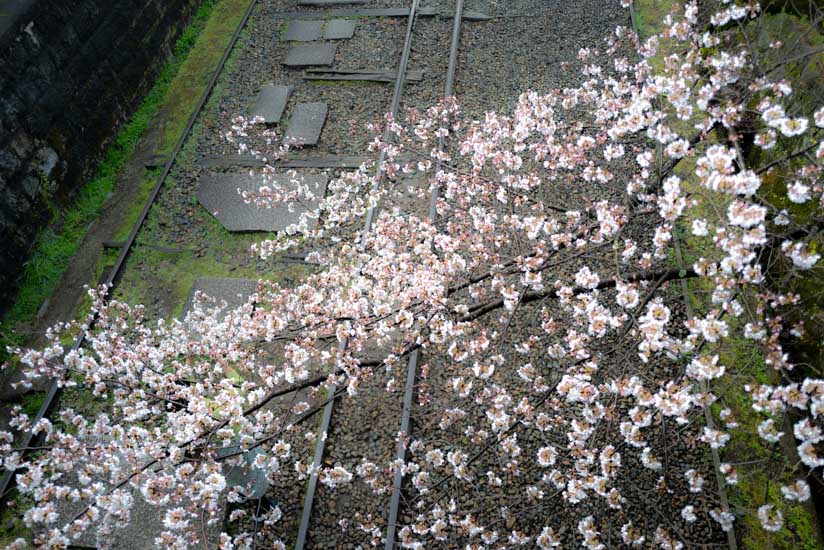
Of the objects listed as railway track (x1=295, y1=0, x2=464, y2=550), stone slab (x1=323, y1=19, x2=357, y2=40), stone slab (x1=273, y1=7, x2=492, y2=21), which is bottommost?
railway track (x1=295, y1=0, x2=464, y2=550)

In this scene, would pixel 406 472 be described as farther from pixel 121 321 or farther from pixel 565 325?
pixel 121 321

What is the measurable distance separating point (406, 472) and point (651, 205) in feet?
10.3

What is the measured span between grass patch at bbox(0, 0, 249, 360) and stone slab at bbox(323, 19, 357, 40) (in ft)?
5.91

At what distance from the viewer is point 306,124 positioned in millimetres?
8289

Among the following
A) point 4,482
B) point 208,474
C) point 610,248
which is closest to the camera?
point 208,474

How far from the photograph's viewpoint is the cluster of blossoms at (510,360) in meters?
3.98

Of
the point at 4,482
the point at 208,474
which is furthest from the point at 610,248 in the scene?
the point at 4,482

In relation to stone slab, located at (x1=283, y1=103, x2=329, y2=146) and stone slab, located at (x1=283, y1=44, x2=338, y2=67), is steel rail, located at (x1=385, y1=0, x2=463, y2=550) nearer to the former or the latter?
stone slab, located at (x1=283, y1=103, x2=329, y2=146)

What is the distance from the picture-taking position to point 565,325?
611 centimetres

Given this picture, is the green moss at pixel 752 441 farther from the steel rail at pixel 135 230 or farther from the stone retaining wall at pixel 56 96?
the stone retaining wall at pixel 56 96

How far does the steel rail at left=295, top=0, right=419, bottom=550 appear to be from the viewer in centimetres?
503

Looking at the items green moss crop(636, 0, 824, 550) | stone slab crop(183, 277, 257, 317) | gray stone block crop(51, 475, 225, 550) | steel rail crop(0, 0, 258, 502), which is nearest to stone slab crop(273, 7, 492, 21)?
steel rail crop(0, 0, 258, 502)

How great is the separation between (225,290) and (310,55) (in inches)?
183

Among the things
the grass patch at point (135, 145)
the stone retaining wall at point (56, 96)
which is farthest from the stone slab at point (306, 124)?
the stone retaining wall at point (56, 96)
